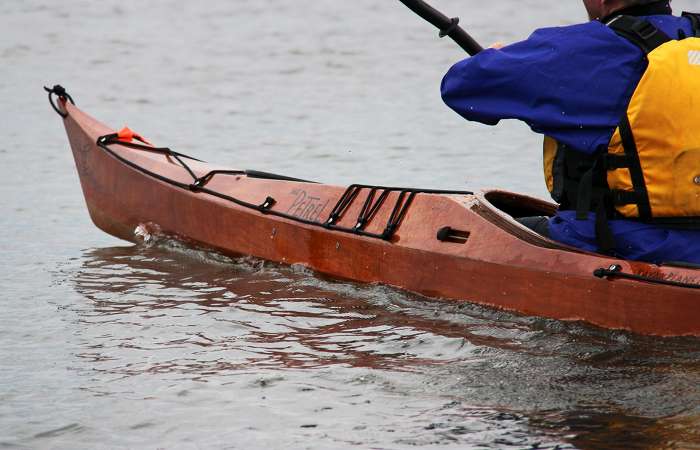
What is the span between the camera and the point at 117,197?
24.7 feet

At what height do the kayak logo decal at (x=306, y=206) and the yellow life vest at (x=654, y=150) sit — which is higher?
the yellow life vest at (x=654, y=150)

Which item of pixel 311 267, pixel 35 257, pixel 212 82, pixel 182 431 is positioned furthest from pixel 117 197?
pixel 212 82

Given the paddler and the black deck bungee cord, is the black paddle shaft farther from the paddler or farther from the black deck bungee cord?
the black deck bungee cord

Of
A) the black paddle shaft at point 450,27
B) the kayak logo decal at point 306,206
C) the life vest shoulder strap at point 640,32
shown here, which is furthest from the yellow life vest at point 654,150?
the kayak logo decal at point 306,206

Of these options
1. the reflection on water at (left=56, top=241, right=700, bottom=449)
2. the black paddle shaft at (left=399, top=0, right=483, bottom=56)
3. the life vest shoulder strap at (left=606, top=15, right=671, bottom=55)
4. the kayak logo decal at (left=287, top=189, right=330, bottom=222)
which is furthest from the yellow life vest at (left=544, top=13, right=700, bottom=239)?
the kayak logo decal at (left=287, top=189, right=330, bottom=222)

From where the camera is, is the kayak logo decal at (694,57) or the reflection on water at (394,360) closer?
the reflection on water at (394,360)

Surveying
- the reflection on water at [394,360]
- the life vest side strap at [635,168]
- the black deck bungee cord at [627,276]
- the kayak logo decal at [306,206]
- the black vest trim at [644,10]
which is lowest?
the reflection on water at [394,360]

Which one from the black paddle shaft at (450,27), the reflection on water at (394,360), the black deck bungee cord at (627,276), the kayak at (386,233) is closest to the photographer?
the reflection on water at (394,360)

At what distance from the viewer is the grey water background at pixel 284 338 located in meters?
4.47

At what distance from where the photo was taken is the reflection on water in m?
4.43

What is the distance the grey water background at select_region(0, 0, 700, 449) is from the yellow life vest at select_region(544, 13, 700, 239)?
571mm

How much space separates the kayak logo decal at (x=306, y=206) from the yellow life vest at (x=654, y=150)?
166 cm

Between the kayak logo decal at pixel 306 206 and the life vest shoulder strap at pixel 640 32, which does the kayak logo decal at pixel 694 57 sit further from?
the kayak logo decal at pixel 306 206

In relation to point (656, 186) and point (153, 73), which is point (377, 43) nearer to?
point (153, 73)
